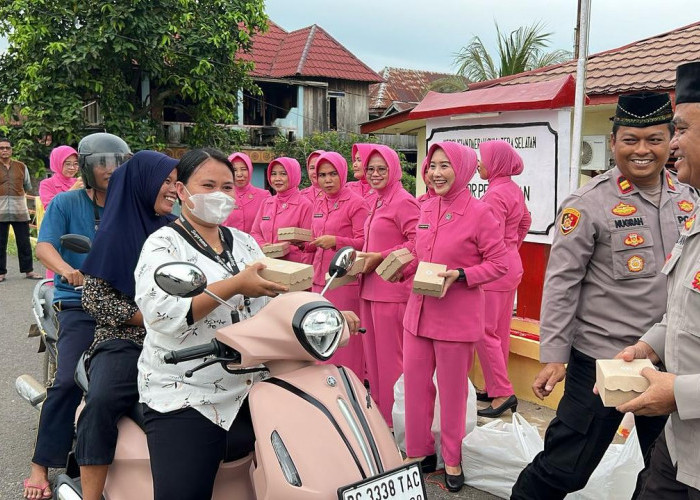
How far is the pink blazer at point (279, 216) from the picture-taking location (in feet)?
21.2

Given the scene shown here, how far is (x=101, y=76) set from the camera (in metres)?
15.5

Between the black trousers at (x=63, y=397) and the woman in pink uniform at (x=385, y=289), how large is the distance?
1.88 metres

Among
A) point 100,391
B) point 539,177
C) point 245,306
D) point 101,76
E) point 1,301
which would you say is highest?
point 101,76

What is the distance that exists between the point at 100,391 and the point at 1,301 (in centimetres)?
735

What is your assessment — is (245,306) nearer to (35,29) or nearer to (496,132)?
(496,132)

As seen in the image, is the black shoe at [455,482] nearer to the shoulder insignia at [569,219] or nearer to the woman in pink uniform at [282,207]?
the shoulder insignia at [569,219]

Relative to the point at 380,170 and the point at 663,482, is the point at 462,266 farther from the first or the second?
the point at 663,482

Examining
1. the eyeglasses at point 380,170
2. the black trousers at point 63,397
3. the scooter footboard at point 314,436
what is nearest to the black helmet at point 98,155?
the black trousers at point 63,397

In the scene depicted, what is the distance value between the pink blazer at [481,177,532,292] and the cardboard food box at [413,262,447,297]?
4.51 ft

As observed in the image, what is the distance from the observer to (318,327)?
2.11m

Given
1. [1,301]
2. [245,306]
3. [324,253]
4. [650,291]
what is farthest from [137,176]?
[1,301]

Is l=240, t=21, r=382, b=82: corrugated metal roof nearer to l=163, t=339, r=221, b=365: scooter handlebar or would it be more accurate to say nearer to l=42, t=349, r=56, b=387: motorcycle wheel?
l=42, t=349, r=56, b=387: motorcycle wheel

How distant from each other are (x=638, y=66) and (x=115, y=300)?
6.45 metres

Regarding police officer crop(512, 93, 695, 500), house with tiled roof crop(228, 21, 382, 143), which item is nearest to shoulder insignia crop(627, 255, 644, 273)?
police officer crop(512, 93, 695, 500)
